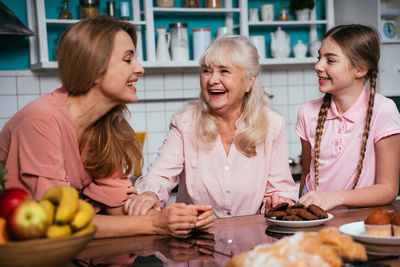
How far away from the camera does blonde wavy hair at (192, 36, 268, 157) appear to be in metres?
2.15

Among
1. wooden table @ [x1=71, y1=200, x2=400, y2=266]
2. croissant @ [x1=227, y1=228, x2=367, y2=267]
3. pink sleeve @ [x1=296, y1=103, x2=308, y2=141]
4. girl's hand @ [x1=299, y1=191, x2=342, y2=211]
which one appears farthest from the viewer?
pink sleeve @ [x1=296, y1=103, x2=308, y2=141]

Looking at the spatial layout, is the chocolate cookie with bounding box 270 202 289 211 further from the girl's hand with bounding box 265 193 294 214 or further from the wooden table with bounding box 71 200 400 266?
the girl's hand with bounding box 265 193 294 214

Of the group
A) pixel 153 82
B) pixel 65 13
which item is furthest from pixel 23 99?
pixel 153 82

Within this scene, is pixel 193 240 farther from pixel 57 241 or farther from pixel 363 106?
pixel 363 106

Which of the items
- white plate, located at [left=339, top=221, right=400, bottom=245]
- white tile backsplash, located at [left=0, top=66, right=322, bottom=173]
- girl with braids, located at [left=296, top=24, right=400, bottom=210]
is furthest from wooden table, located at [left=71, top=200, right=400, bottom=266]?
white tile backsplash, located at [left=0, top=66, right=322, bottom=173]

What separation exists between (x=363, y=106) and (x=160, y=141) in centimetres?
194

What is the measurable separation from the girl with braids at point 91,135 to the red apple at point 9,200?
457 millimetres

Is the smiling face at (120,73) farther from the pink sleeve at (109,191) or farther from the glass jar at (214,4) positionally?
the glass jar at (214,4)

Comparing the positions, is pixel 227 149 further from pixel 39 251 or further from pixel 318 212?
pixel 39 251

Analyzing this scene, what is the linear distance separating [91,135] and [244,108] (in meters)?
0.83

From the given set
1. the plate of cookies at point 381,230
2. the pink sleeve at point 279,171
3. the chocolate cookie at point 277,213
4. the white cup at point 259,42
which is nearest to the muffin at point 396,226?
the plate of cookies at point 381,230

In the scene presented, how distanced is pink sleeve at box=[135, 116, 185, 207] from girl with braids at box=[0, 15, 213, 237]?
0.78 feet

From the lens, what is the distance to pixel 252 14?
12.3 ft

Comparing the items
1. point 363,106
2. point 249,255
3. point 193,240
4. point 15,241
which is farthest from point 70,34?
point 363,106
